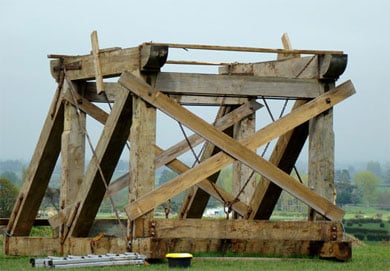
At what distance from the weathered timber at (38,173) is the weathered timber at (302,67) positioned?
332cm

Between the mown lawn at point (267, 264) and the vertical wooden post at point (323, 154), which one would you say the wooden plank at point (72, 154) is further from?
the vertical wooden post at point (323, 154)

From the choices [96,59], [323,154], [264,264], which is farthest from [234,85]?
[264,264]

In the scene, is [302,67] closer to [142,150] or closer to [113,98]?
[142,150]

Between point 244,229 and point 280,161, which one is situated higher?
point 280,161

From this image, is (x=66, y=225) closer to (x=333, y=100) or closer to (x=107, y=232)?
(x=107, y=232)

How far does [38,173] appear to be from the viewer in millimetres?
23156

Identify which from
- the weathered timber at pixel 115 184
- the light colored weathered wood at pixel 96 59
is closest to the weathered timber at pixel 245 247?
the weathered timber at pixel 115 184

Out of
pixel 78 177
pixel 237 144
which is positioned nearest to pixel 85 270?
pixel 237 144

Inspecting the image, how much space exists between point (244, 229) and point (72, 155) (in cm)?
408

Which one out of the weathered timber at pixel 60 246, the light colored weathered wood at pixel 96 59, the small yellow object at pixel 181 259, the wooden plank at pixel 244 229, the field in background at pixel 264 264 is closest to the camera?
the small yellow object at pixel 181 259

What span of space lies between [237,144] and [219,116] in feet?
14.1

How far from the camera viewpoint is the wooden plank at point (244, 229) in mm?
18938

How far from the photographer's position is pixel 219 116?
2380cm

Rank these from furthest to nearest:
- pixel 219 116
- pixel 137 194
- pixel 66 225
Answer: pixel 219 116, pixel 66 225, pixel 137 194
